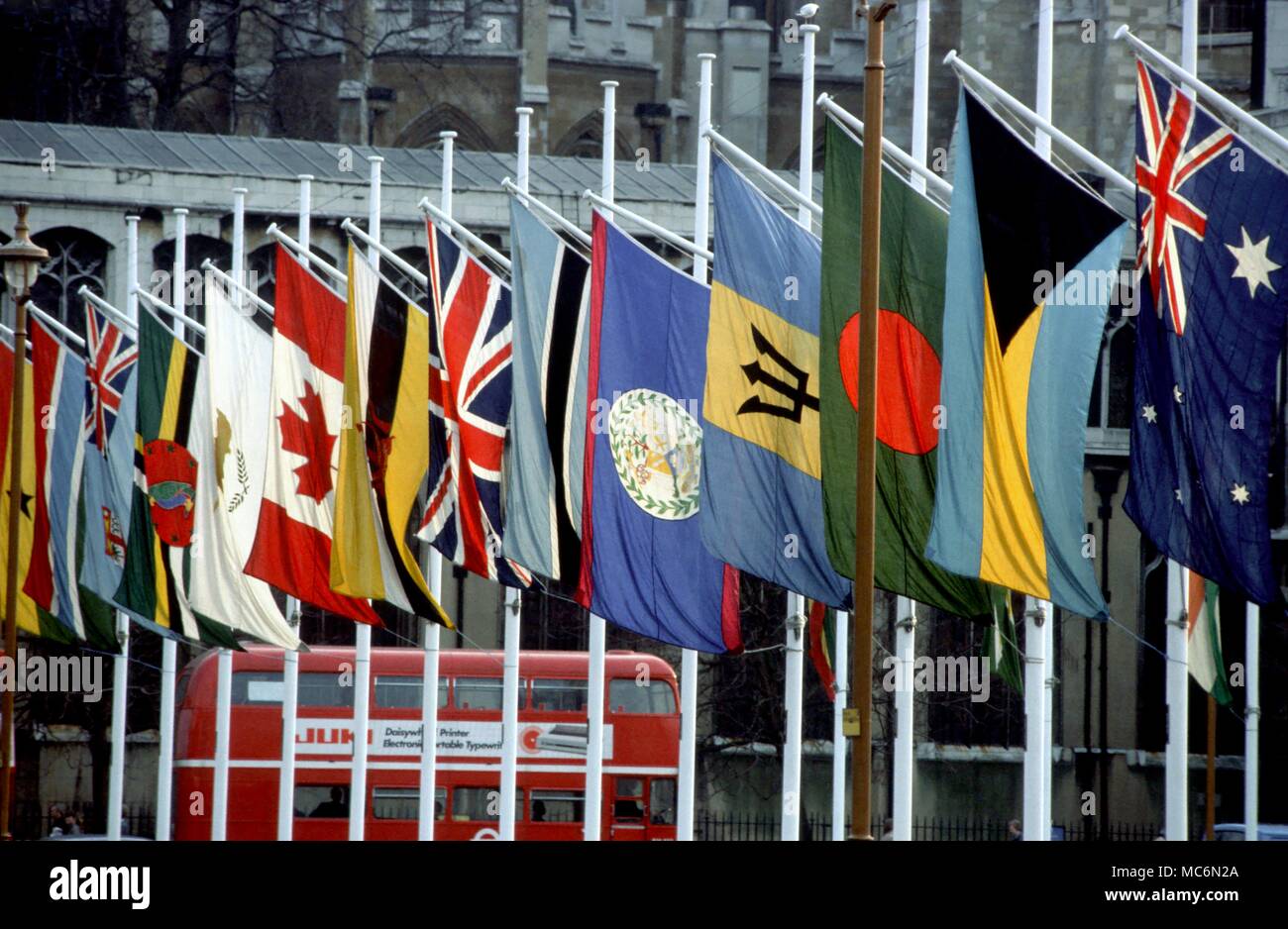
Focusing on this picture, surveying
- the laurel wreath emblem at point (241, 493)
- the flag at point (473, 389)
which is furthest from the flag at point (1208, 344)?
the laurel wreath emblem at point (241, 493)

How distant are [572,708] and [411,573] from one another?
11303 mm

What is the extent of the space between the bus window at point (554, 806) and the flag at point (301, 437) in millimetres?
9896

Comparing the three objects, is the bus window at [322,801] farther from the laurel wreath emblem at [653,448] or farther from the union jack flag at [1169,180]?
the union jack flag at [1169,180]

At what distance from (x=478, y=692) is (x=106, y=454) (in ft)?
26.8

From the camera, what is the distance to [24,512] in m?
35.5

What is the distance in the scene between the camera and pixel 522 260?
84.7 feet

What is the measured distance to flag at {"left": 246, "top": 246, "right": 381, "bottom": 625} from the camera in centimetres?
2941

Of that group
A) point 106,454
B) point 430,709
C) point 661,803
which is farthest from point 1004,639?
point 661,803

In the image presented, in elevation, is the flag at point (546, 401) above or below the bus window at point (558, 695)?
above

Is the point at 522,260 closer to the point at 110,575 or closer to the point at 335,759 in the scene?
the point at 110,575

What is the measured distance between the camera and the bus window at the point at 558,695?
38.5 metres

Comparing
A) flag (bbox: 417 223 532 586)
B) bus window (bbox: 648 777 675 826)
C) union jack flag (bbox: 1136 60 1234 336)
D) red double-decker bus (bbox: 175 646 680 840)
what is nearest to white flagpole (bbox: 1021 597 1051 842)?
union jack flag (bbox: 1136 60 1234 336)

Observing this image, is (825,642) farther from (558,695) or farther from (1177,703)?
(558,695)
